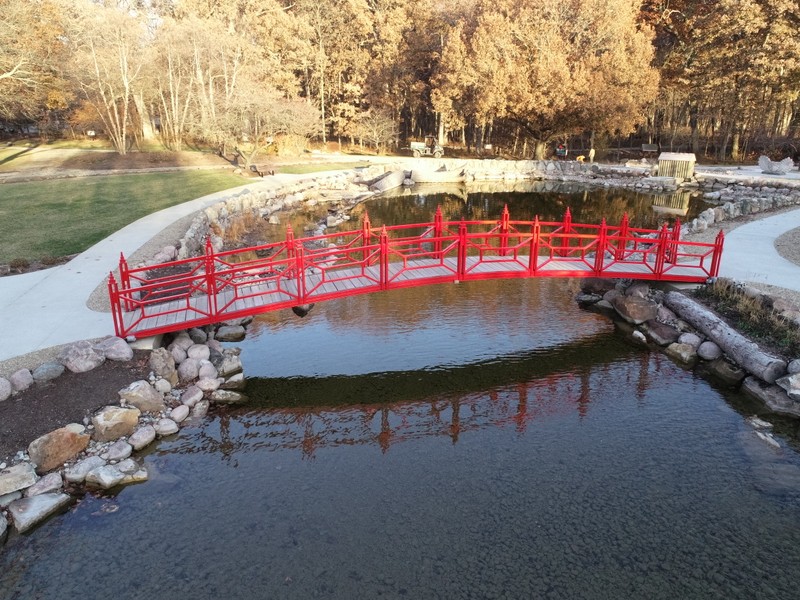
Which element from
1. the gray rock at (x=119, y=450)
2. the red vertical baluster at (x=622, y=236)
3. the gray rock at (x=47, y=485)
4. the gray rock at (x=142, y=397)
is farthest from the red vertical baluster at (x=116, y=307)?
the red vertical baluster at (x=622, y=236)

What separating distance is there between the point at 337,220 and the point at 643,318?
16737 mm

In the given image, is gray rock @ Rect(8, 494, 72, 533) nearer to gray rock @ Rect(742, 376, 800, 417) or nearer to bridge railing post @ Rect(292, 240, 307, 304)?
bridge railing post @ Rect(292, 240, 307, 304)

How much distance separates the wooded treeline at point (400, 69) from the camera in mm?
39344

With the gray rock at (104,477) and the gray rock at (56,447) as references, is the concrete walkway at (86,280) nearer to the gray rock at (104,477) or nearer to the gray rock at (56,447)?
the gray rock at (56,447)

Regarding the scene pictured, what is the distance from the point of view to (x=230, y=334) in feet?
47.9

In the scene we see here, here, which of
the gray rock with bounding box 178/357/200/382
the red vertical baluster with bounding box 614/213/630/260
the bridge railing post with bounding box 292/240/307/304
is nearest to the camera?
the gray rock with bounding box 178/357/200/382

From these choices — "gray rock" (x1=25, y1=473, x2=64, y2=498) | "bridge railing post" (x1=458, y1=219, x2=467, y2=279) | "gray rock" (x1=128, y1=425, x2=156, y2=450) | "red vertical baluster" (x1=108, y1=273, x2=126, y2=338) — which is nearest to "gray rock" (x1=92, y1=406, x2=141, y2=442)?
"gray rock" (x1=128, y1=425, x2=156, y2=450)

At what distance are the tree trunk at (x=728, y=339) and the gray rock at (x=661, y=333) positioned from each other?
18.6 inches

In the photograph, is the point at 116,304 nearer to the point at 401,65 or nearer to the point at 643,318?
the point at 643,318

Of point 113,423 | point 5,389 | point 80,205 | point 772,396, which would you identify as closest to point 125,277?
point 5,389

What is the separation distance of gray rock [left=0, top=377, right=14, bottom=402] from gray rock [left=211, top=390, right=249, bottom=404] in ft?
10.9

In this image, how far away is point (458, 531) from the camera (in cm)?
829

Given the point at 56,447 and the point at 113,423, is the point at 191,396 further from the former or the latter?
the point at 56,447

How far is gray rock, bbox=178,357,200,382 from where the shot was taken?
466 inches
